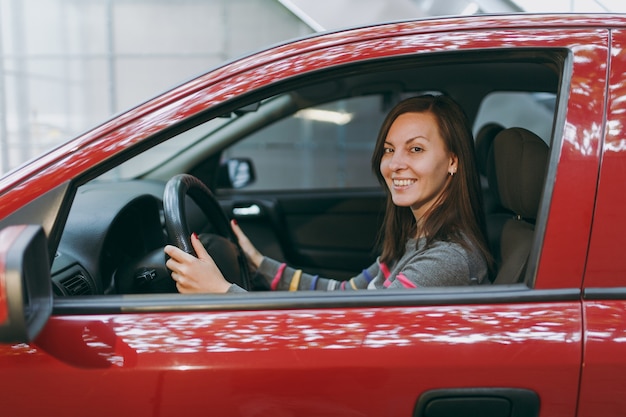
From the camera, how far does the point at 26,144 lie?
746 cm

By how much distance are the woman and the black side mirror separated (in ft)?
4.80

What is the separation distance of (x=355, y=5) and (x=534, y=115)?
269 cm

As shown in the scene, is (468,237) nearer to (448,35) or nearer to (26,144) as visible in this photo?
(448,35)

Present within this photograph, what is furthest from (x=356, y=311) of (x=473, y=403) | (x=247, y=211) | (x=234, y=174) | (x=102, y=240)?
(x=234, y=174)

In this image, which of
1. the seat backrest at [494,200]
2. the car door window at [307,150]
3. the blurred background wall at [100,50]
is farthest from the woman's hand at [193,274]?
the blurred background wall at [100,50]

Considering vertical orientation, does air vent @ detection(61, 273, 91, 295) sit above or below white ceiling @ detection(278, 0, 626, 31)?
below

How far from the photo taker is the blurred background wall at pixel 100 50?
717 cm

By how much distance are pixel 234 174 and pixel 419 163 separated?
1.69m

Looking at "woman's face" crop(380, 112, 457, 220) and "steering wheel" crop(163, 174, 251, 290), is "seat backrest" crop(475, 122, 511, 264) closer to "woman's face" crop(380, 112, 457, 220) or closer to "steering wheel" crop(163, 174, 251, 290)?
"woman's face" crop(380, 112, 457, 220)

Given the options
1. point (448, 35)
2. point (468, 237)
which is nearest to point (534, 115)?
point (468, 237)

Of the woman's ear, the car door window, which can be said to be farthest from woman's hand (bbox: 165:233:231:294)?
the car door window

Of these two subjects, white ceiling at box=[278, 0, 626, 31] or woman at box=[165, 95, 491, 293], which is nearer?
woman at box=[165, 95, 491, 293]

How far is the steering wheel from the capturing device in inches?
58.0

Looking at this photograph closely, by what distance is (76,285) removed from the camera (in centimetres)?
149
